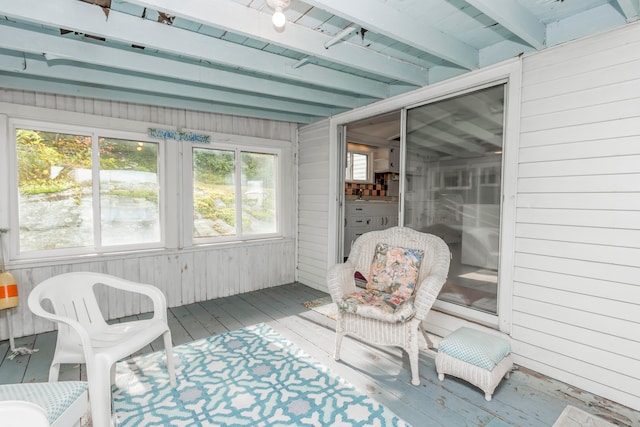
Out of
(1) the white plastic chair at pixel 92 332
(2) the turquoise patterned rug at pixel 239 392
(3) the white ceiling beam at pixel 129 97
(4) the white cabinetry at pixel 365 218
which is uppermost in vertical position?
(3) the white ceiling beam at pixel 129 97

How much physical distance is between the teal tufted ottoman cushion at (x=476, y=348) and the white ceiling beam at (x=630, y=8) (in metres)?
2.21

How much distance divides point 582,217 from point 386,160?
13.3ft

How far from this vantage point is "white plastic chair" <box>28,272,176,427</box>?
1.70 meters

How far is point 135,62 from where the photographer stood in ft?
8.37

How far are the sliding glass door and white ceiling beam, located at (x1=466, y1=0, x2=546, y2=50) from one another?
45 centimetres

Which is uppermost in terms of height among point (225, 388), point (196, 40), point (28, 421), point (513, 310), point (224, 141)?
point (196, 40)

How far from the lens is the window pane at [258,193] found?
453cm

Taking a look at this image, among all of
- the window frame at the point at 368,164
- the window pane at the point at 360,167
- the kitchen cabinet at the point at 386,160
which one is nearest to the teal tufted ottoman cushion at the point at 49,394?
the window frame at the point at 368,164

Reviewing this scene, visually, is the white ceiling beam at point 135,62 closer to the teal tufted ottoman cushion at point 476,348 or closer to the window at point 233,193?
the window at point 233,193

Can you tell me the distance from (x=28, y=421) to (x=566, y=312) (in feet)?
9.65

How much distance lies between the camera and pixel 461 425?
1.87 metres

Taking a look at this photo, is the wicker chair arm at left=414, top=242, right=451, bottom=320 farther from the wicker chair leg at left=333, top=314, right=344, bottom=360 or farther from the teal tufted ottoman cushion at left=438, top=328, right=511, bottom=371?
the wicker chair leg at left=333, top=314, right=344, bottom=360

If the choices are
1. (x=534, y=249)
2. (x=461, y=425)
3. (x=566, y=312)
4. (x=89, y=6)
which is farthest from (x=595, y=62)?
(x=89, y=6)

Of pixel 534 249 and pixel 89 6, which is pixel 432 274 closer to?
pixel 534 249
